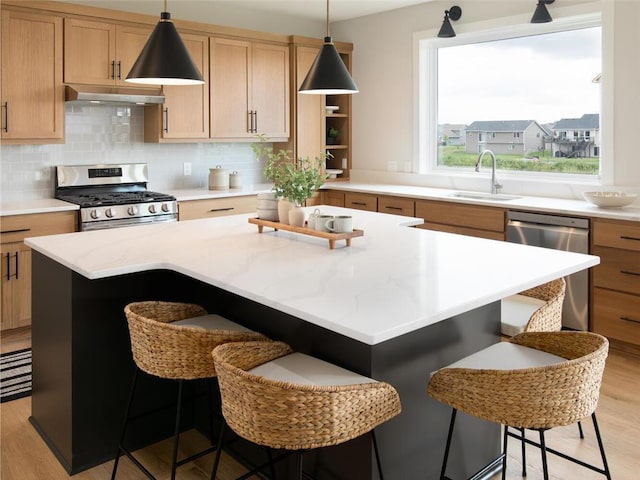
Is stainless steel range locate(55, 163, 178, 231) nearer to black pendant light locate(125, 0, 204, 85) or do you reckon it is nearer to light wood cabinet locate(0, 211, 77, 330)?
light wood cabinet locate(0, 211, 77, 330)

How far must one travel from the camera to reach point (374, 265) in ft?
8.21

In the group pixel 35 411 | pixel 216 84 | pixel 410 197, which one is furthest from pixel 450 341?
pixel 216 84

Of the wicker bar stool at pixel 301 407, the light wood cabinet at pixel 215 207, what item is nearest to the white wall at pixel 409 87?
the light wood cabinet at pixel 215 207

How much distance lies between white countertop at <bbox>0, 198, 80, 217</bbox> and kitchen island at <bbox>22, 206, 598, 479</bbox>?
4.38 ft

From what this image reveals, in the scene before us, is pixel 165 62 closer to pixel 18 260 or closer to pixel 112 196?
pixel 18 260

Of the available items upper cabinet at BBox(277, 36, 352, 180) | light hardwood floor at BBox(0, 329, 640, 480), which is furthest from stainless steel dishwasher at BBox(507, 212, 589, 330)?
upper cabinet at BBox(277, 36, 352, 180)

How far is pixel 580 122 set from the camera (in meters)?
4.80

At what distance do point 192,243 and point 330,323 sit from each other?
1321 mm

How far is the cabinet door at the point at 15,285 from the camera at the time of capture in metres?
4.20

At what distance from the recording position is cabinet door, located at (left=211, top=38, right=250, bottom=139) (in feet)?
17.7

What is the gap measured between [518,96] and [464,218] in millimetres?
1220

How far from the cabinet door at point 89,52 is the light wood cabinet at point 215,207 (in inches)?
43.9

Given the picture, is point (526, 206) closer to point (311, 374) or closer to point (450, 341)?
point (450, 341)

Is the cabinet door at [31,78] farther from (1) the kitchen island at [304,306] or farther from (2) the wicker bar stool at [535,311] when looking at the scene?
(2) the wicker bar stool at [535,311]
